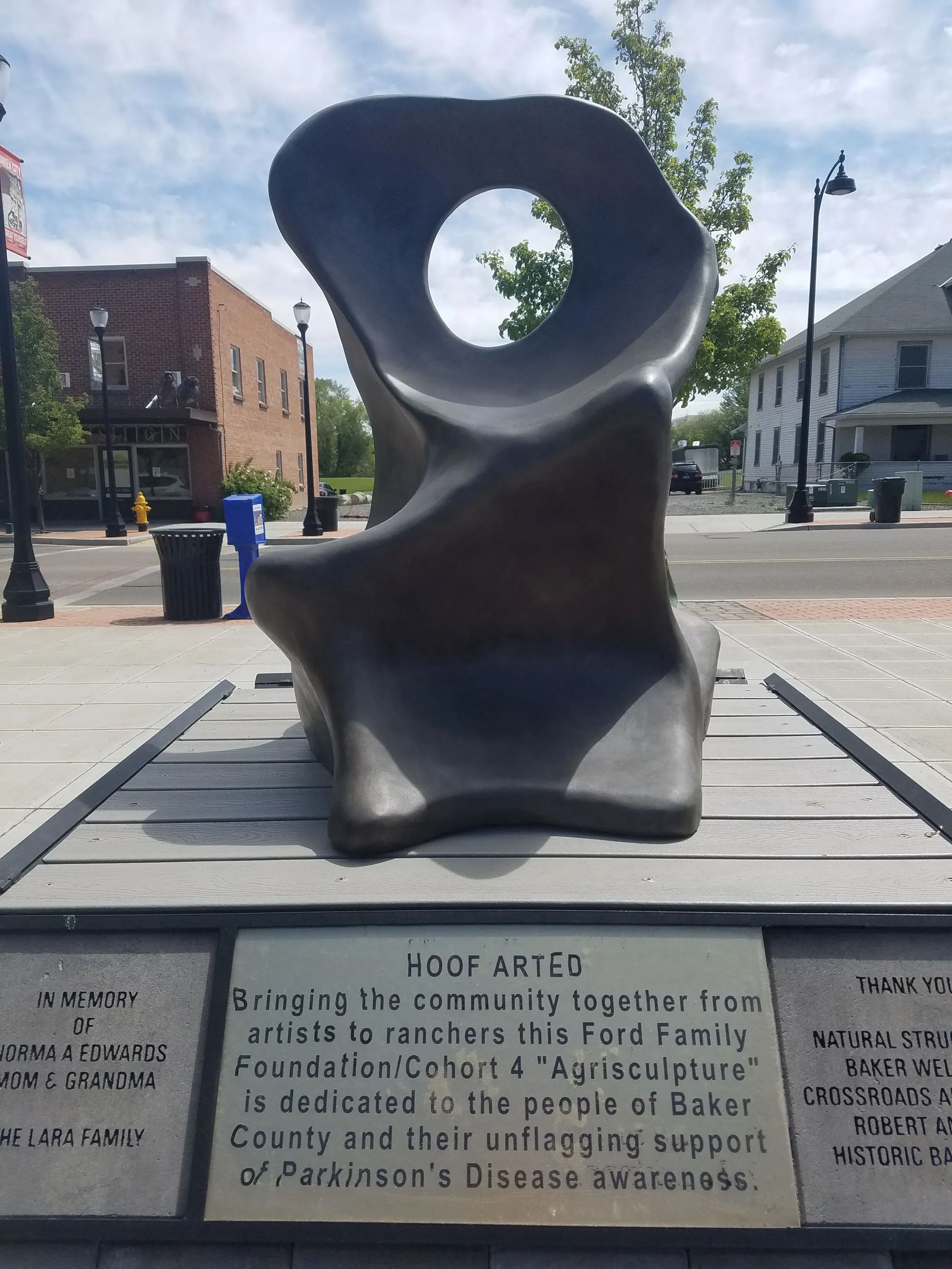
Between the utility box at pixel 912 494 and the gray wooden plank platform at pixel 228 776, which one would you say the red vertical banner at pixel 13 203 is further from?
the utility box at pixel 912 494

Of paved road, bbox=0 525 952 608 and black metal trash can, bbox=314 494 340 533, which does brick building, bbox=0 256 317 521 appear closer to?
black metal trash can, bbox=314 494 340 533

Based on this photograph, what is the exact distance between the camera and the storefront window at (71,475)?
1107 inches

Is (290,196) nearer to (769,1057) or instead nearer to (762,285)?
(769,1057)

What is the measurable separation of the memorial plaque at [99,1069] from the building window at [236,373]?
28.1m

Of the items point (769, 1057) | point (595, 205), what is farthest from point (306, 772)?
point (595, 205)

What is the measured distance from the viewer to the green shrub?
2733cm

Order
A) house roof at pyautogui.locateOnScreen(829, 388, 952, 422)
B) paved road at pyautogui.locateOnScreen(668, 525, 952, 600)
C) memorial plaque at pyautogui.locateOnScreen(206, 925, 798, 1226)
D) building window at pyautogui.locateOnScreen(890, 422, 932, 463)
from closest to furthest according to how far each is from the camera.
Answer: memorial plaque at pyautogui.locateOnScreen(206, 925, 798, 1226) → paved road at pyautogui.locateOnScreen(668, 525, 952, 600) → house roof at pyautogui.locateOnScreen(829, 388, 952, 422) → building window at pyautogui.locateOnScreen(890, 422, 932, 463)

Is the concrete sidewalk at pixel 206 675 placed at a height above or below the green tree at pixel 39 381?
below

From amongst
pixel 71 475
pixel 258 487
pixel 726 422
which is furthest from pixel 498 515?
pixel 726 422

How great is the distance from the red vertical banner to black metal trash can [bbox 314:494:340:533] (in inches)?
460

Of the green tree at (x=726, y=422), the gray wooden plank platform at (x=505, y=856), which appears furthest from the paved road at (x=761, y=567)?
the green tree at (x=726, y=422)

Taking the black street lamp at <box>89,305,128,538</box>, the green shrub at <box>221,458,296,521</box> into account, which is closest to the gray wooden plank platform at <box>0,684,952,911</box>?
the black street lamp at <box>89,305,128,538</box>

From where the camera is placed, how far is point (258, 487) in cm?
2764

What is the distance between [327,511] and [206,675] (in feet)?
51.0
